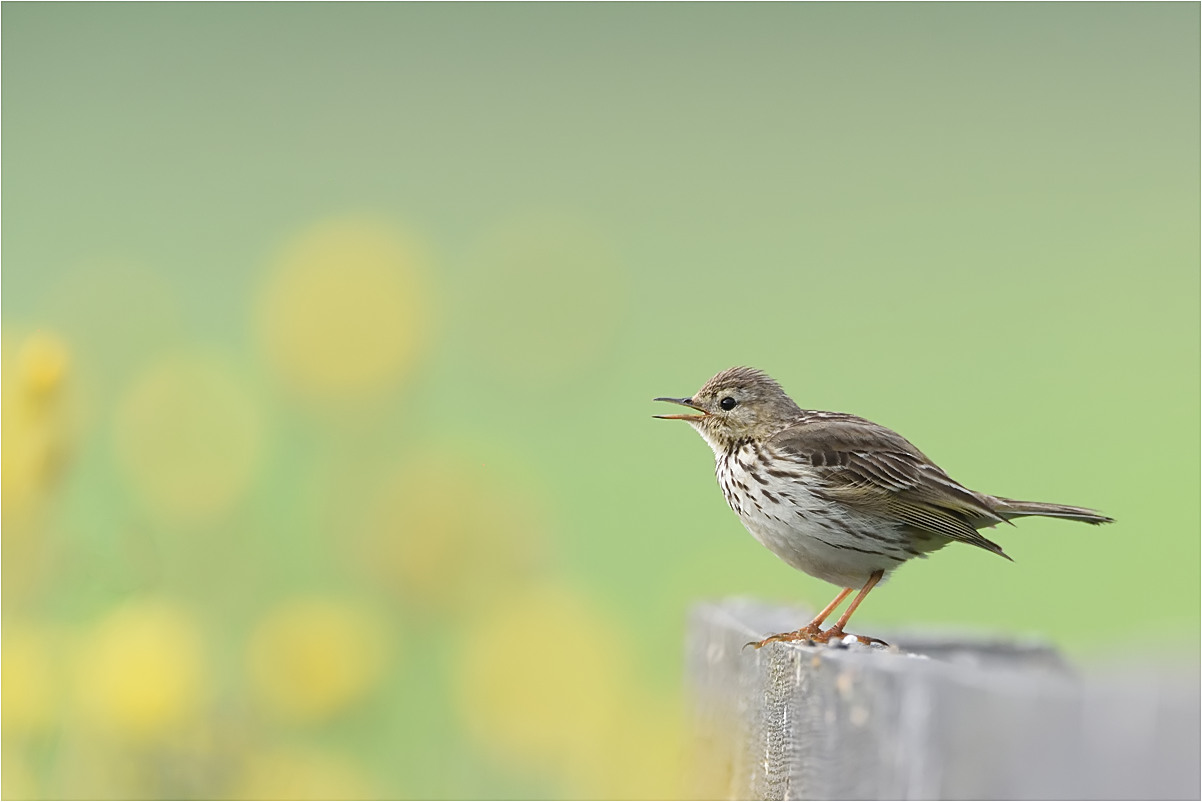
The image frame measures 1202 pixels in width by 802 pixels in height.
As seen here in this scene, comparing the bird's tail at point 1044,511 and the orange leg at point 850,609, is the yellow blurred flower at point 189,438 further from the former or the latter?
the bird's tail at point 1044,511

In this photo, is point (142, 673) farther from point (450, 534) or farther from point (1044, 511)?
point (1044, 511)

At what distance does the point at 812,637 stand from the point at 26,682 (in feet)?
6.74

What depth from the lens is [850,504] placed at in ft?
14.1

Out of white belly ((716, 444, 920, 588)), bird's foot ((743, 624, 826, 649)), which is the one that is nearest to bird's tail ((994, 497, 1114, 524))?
white belly ((716, 444, 920, 588))

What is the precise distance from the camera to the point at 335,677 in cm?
484

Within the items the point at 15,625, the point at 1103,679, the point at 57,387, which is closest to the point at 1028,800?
the point at 1103,679

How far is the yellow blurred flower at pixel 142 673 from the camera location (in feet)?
13.8

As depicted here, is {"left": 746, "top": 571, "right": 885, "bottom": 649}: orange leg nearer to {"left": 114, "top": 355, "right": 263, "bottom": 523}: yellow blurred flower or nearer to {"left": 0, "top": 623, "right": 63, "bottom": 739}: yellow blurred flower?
{"left": 0, "top": 623, "right": 63, "bottom": 739}: yellow blurred flower

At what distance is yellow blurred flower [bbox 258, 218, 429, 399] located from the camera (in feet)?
19.9

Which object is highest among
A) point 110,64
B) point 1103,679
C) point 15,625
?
point 110,64

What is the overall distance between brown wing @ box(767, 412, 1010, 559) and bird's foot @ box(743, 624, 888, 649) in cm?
43

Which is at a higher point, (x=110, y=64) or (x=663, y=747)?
(x=110, y=64)

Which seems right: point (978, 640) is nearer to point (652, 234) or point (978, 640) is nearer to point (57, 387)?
point (57, 387)

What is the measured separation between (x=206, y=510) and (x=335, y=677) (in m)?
0.76
